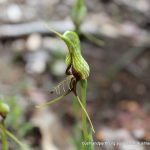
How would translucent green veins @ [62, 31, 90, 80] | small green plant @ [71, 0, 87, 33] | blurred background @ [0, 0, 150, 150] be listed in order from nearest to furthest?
translucent green veins @ [62, 31, 90, 80], small green plant @ [71, 0, 87, 33], blurred background @ [0, 0, 150, 150]

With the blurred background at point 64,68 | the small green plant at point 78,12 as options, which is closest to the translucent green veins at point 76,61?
the small green plant at point 78,12

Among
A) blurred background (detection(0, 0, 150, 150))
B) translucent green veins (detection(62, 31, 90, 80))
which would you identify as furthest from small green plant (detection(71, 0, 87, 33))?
translucent green veins (detection(62, 31, 90, 80))

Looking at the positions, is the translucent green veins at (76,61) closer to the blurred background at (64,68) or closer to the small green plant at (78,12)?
the small green plant at (78,12)

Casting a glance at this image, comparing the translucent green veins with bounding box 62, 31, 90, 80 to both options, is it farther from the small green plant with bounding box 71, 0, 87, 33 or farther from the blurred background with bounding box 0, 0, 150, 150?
the blurred background with bounding box 0, 0, 150, 150

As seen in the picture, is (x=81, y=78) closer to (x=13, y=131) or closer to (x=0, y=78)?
(x=13, y=131)

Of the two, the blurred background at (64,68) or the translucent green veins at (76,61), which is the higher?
the translucent green veins at (76,61)

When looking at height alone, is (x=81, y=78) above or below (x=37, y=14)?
above

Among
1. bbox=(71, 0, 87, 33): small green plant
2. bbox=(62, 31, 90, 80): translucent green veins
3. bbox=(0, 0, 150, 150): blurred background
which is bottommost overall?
bbox=(0, 0, 150, 150): blurred background

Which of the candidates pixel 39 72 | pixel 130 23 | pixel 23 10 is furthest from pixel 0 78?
pixel 130 23
